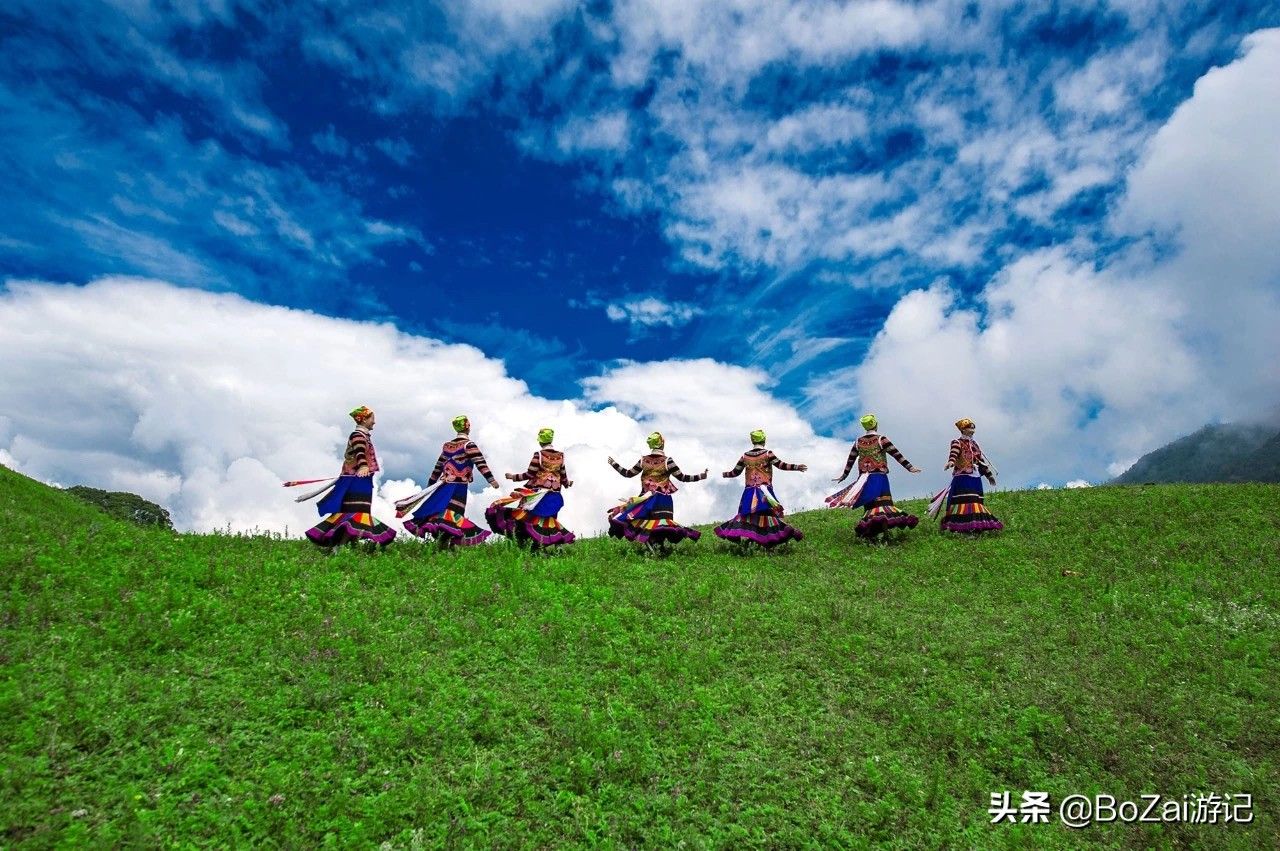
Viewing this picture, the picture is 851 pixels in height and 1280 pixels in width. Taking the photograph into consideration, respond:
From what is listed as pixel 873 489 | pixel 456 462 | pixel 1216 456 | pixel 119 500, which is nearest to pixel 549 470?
pixel 456 462

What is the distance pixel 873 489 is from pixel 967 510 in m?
2.89

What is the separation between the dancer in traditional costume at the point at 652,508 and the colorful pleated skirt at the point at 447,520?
3.83m

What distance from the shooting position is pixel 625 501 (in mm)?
19281

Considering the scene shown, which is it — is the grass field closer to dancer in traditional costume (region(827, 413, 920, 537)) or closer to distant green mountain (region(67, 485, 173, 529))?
dancer in traditional costume (region(827, 413, 920, 537))

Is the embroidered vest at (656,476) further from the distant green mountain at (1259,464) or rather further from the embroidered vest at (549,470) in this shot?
the distant green mountain at (1259,464)

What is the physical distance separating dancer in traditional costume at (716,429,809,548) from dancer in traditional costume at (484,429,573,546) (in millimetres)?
4705

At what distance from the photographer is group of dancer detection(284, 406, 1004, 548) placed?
16.2 m

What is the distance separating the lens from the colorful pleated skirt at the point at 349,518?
Result: 1569 cm

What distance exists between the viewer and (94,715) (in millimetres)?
7098

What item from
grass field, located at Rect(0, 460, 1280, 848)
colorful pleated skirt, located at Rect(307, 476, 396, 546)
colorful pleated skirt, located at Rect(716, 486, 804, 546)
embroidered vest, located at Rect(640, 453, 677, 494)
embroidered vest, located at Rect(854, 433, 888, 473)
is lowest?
grass field, located at Rect(0, 460, 1280, 848)

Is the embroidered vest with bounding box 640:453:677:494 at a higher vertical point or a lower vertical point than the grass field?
higher

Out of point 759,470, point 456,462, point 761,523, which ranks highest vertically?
point 759,470

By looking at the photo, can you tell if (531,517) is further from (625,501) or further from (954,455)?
(954,455)

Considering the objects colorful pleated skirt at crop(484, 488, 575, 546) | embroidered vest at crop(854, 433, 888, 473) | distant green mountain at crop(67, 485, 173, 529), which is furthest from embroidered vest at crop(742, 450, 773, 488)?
distant green mountain at crop(67, 485, 173, 529)
